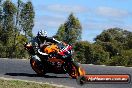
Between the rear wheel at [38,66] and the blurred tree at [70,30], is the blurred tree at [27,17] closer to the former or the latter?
the blurred tree at [70,30]

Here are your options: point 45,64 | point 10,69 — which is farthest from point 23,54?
point 45,64

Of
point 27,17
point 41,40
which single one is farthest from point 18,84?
point 27,17

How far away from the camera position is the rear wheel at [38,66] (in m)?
16.7

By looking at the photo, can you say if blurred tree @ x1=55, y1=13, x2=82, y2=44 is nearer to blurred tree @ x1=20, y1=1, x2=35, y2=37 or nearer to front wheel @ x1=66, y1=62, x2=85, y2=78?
blurred tree @ x1=20, y1=1, x2=35, y2=37

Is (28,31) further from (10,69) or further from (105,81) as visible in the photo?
(105,81)

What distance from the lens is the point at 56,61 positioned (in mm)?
16562

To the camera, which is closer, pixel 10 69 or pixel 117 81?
pixel 117 81

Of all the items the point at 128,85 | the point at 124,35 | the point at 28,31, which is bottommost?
the point at 124,35

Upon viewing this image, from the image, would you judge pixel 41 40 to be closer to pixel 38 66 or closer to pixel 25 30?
pixel 38 66

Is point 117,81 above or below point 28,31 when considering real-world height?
above

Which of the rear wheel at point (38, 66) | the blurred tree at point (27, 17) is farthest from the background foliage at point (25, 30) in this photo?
the rear wheel at point (38, 66)

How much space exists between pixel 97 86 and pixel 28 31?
109ft

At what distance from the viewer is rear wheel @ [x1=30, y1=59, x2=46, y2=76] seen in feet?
54.9

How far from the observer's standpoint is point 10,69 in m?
19.7
